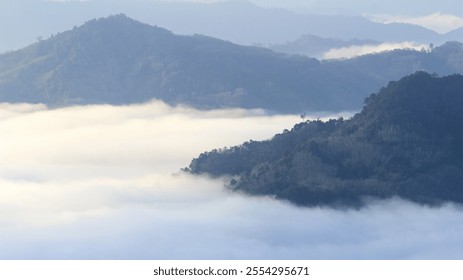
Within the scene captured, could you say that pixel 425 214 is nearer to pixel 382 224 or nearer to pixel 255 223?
pixel 382 224

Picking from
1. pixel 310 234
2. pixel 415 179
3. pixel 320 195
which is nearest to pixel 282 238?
pixel 310 234

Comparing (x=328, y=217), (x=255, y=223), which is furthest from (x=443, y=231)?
(x=255, y=223)

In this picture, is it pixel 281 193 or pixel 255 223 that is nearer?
pixel 255 223

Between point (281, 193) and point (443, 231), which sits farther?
point (281, 193)

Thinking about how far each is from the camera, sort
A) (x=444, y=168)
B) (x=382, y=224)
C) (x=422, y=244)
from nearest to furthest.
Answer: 1. (x=422, y=244)
2. (x=382, y=224)
3. (x=444, y=168)

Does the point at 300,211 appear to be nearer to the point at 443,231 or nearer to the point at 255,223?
the point at 255,223

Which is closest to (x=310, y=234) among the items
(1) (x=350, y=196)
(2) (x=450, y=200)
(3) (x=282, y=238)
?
(3) (x=282, y=238)

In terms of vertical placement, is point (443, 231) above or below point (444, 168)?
below

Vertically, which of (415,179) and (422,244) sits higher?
(415,179)

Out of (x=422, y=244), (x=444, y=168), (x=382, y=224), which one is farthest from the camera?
(x=444, y=168)
